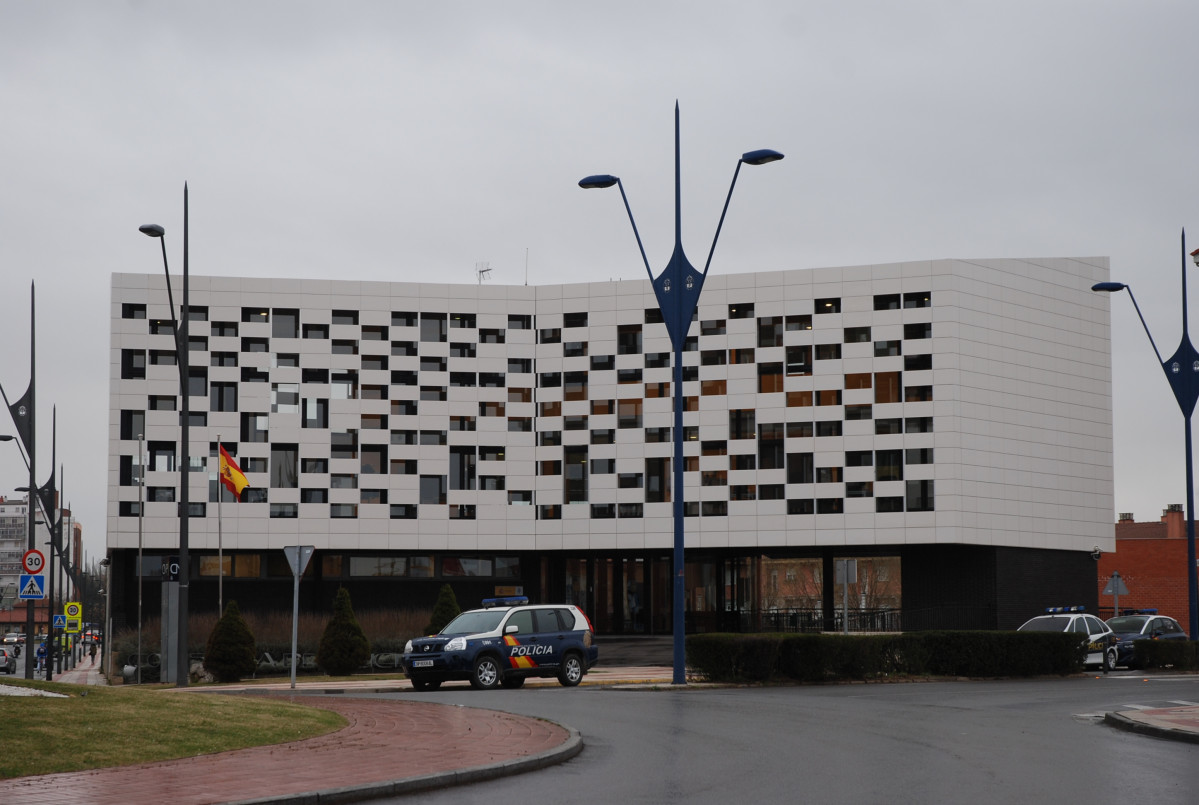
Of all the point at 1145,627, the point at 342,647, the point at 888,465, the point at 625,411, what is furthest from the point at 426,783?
the point at 625,411

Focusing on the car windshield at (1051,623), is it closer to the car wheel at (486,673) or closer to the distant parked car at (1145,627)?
the distant parked car at (1145,627)

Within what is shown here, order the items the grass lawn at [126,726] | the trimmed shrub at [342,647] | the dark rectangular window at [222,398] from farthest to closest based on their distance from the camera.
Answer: the dark rectangular window at [222,398], the trimmed shrub at [342,647], the grass lawn at [126,726]

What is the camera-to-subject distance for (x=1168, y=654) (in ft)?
116

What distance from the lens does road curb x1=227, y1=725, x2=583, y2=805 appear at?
10.3m

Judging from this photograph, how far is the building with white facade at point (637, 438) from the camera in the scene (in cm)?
6469

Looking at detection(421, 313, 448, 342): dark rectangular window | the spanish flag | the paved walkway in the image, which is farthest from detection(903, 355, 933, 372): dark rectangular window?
the paved walkway

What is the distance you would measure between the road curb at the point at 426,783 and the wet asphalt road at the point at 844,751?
0.67ft

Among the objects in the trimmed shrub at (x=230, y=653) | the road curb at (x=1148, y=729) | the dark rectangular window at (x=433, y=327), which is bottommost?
the trimmed shrub at (x=230, y=653)

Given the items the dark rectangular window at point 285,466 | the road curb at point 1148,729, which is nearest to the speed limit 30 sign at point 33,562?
the road curb at point 1148,729

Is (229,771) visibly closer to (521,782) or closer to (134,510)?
(521,782)

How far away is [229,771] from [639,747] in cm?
465

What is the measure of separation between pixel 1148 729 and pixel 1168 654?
65.8ft

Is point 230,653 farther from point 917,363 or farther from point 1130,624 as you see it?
A: point 917,363

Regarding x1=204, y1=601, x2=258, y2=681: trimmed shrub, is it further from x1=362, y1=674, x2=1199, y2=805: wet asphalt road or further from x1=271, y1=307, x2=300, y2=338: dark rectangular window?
x1=271, y1=307, x2=300, y2=338: dark rectangular window
